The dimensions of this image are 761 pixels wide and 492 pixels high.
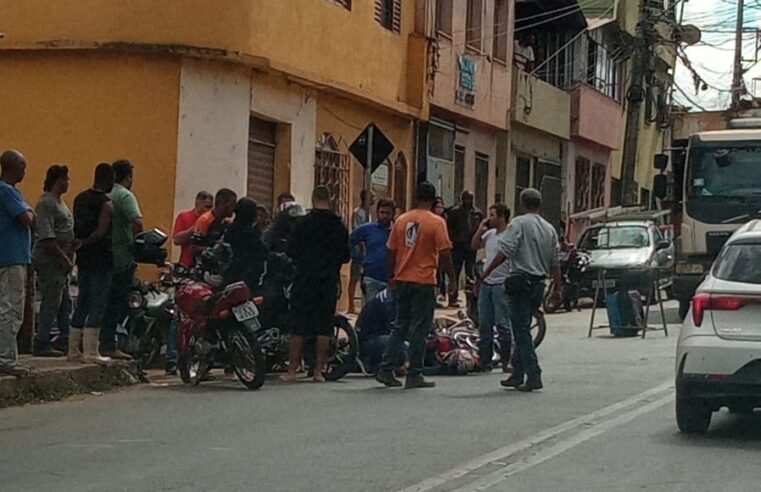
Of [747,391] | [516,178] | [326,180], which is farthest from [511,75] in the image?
[747,391]

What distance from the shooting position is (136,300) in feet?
52.3

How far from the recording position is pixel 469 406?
44.4ft

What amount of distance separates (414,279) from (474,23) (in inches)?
735

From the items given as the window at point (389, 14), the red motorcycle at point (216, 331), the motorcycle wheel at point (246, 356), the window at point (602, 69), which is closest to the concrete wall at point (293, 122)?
the window at point (389, 14)

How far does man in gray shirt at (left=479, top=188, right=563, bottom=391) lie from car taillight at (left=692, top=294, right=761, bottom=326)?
3.44m

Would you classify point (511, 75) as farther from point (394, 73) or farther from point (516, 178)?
point (394, 73)

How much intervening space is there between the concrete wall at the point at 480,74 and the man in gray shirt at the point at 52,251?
1513 cm

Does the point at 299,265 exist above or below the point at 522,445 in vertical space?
above

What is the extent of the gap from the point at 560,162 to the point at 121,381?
28115 millimetres

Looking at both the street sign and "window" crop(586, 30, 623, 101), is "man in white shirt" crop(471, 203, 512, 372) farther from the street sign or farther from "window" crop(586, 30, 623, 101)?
"window" crop(586, 30, 623, 101)

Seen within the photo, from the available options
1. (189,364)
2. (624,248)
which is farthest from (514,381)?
(624,248)

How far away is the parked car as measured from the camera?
29.7 metres

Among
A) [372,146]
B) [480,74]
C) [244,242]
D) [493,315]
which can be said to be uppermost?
[480,74]

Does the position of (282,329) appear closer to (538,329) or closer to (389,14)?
(538,329)
